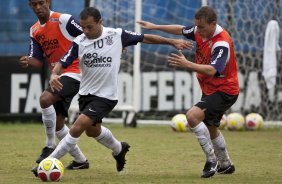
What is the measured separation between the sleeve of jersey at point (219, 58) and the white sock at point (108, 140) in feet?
4.26

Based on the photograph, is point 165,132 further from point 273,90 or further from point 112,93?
point 112,93

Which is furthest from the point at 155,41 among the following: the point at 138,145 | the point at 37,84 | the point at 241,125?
the point at 37,84

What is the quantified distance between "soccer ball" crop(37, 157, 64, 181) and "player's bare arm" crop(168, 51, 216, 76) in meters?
1.49

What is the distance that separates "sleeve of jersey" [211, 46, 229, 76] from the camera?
27.7 ft

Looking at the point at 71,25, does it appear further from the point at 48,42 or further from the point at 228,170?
the point at 228,170

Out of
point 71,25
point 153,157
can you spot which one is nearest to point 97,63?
point 71,25

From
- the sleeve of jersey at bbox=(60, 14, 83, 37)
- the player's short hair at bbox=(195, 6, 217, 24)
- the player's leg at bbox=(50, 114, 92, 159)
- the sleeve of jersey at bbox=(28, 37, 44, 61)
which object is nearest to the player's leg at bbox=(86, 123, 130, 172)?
the player's leg at bbox=(50, 114, 92, 159)

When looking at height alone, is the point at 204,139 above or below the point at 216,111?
below

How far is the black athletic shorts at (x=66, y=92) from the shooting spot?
9234mm

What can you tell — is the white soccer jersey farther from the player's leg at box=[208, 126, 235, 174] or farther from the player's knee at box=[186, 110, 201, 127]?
the player's leg at box=[208, 126, 235, 174]

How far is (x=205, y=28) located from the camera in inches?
338

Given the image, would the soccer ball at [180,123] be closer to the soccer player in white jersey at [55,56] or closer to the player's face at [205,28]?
the soccer player in white jersey at [55,56]

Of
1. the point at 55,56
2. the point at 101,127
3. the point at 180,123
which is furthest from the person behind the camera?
the point at 180,123

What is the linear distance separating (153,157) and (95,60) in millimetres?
2458
